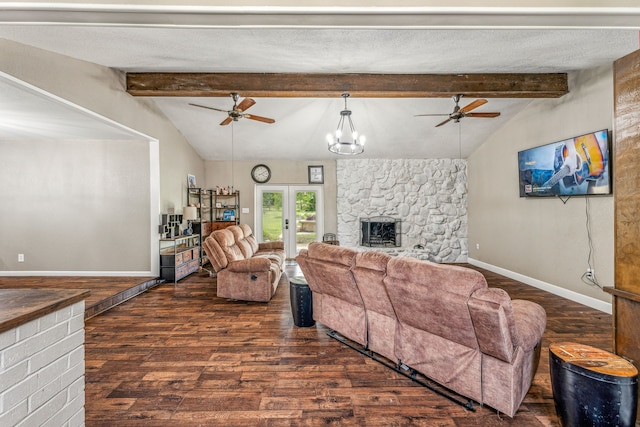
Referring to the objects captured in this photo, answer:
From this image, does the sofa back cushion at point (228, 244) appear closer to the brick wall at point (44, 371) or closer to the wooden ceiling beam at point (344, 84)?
the wooden ceiling beam at point (344, 84)

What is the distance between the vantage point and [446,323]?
1885 mm

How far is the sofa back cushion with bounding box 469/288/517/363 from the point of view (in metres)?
1.62

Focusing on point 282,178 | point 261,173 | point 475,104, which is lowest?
point 282,178

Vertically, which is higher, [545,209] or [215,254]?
[545,209]

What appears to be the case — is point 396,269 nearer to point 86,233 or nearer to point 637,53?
point 637,53

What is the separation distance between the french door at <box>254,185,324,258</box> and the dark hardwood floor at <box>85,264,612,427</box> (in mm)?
3814

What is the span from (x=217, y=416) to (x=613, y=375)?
2.16 metres

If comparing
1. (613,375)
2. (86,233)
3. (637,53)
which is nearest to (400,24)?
(637,53)

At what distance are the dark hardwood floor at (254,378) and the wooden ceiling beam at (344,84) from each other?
9.72 feet

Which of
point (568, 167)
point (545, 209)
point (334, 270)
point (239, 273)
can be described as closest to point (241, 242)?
point (239, 273)

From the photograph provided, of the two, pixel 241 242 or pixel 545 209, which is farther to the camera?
pixel 241 242

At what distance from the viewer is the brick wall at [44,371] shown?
103 centimetres

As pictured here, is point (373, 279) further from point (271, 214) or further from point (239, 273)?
point (271, 214)

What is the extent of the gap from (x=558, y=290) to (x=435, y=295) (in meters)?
3.65
